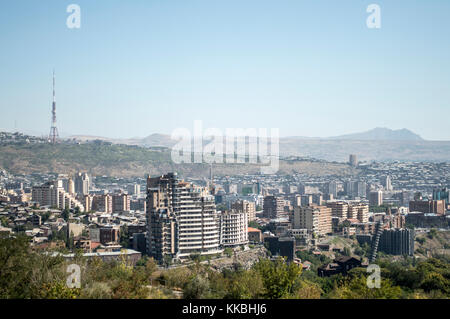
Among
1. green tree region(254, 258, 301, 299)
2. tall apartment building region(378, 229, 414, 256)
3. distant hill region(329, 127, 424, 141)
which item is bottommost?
tall apartment building region(378, 229, 414, 256)

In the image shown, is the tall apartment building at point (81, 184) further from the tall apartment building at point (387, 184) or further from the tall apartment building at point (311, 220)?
the tall apartment building at point (387, 184)

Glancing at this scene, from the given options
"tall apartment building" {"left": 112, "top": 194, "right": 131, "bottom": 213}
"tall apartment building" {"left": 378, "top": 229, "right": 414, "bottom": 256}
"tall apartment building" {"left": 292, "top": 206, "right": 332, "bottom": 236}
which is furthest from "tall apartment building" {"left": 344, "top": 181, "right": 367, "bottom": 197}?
"tall apartment building" {"left": 378, "top": 229, "right": 414, "bottom": 256}

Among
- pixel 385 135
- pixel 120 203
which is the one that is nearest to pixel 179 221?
pixel 120 203

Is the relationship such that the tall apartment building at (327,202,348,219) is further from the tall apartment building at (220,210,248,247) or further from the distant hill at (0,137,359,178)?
the distant hill at (0,137,359,178)

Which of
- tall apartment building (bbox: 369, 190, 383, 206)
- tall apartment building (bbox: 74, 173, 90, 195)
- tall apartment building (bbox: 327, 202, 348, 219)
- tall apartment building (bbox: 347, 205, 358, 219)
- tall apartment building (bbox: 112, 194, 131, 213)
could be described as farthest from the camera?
tall apartment building (bbox: 74, 173, 90, 195)

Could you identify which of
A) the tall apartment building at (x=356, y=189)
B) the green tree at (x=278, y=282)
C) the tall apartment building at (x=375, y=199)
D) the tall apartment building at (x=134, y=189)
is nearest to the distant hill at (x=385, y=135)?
the tall apartment building at (x=356, y=189)
